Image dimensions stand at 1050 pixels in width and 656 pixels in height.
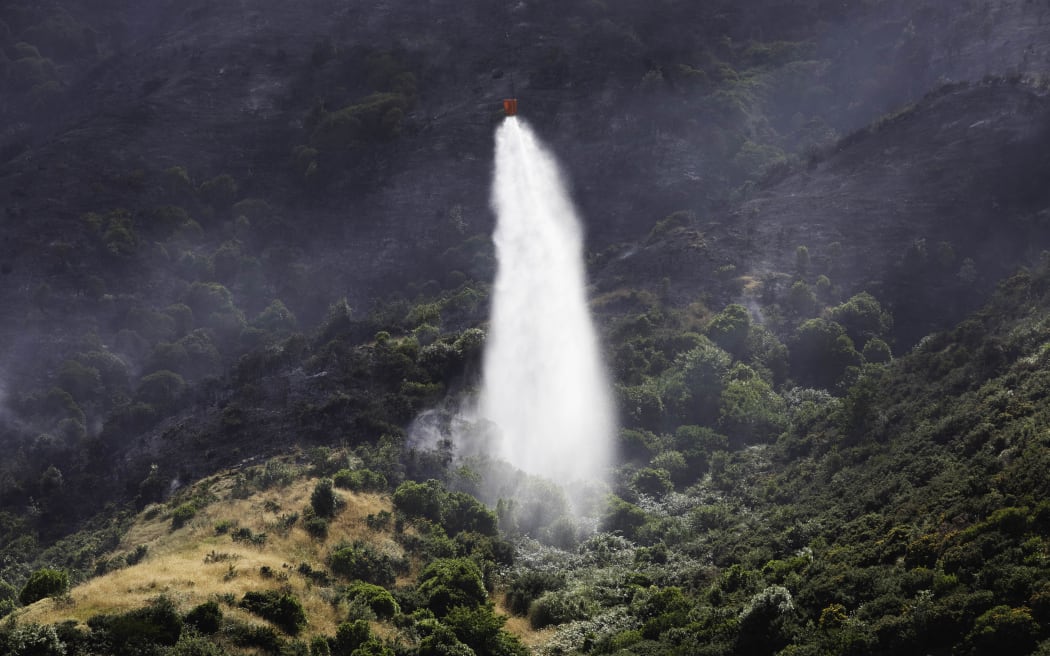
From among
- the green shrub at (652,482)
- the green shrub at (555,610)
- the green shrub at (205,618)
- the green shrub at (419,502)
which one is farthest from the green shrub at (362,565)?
the green shrub at (652,482)

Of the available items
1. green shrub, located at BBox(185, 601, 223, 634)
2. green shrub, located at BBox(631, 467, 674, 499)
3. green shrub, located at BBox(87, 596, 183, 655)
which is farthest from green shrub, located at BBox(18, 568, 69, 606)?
green shrub, located at BBox(631, 467, 674, 499)

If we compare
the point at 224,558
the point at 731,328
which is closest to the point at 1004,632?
the point at 224,558

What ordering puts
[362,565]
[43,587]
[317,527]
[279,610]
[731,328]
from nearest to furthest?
[43,587] → [279,610] → [362,565] → [317,527] → [731,328]

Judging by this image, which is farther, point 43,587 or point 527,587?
point 527,587

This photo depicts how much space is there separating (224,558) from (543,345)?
42440mm

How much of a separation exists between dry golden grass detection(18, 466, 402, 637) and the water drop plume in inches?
706

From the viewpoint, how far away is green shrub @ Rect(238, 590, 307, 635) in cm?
3544

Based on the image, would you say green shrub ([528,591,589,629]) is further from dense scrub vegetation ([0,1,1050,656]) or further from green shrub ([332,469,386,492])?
green shrub ([332,469,386,492])

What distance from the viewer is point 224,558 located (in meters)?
41.5

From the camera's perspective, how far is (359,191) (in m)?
114

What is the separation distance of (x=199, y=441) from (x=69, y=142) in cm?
6968

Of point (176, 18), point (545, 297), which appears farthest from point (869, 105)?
point (176, 18)

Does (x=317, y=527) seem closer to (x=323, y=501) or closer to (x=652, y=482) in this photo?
(x=323, y=501)

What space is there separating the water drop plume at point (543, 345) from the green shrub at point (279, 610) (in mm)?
30393
